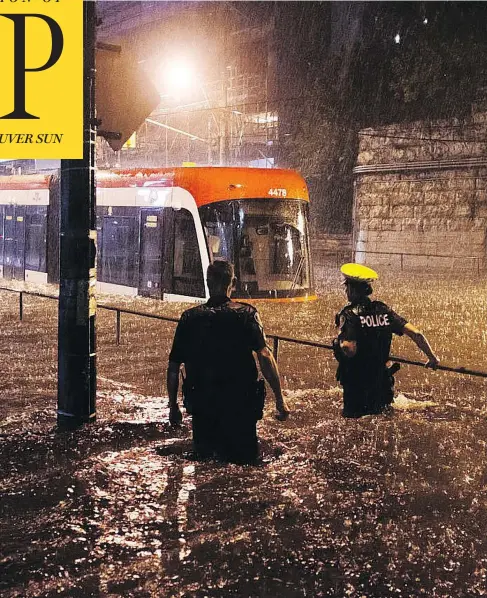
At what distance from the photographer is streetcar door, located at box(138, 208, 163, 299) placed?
679 inches

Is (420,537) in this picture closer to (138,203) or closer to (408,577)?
(408,577)

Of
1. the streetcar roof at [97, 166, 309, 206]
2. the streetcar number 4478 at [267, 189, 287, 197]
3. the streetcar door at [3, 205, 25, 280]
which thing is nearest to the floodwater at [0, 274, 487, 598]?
the streetcar roof at [97, 166, 309, 206]

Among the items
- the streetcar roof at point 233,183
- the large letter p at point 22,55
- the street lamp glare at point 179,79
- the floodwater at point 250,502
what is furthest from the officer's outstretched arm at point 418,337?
the street lamp glare at point 179,79

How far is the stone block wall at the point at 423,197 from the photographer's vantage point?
26266 millimetres

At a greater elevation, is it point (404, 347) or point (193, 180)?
point (193, 180)

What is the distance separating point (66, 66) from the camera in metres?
5.98

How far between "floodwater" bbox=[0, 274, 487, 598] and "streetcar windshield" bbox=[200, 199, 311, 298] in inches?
300

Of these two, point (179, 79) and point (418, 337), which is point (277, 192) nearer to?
point (418, 337)

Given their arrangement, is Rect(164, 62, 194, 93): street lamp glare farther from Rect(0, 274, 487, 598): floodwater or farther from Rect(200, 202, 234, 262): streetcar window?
Rect(0, 274, 487, 598): floodwater

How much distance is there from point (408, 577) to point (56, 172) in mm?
20752

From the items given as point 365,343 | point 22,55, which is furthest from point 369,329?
point 22,55

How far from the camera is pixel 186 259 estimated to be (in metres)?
16.5

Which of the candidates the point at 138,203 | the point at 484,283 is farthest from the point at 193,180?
the point at 484,283

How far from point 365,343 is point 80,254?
8.03 ft
